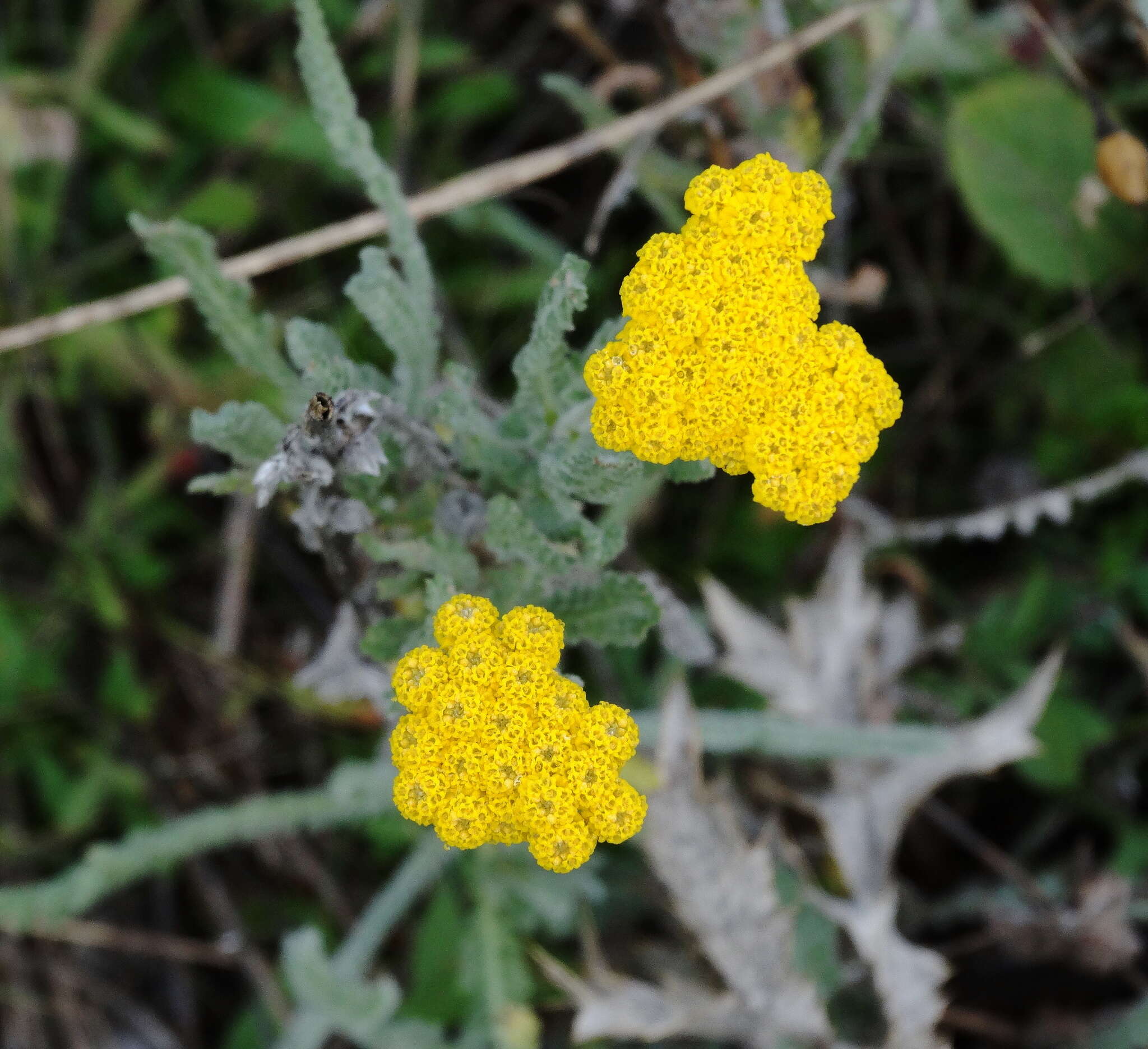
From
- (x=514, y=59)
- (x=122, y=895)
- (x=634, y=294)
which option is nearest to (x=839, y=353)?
(x=634, y=294)

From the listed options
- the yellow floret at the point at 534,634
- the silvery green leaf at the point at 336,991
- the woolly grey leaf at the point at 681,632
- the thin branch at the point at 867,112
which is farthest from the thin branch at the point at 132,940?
the thin branch at the point at 867,112

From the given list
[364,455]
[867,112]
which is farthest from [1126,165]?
[364,455]

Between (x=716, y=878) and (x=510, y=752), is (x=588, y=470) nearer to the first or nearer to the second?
(x=510, y=752)

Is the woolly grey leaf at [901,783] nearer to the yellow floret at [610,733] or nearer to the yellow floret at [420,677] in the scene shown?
the yellow floret at [610,733]

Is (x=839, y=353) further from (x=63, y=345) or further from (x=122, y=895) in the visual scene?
(x=122, y=895)

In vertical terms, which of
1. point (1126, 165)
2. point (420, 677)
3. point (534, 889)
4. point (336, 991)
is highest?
point (1126, 165)

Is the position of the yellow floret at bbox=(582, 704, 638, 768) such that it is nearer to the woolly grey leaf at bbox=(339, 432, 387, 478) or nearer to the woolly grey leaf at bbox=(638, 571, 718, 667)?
the woolly grey leaf at bbox=(339, 432, 387, 478)
